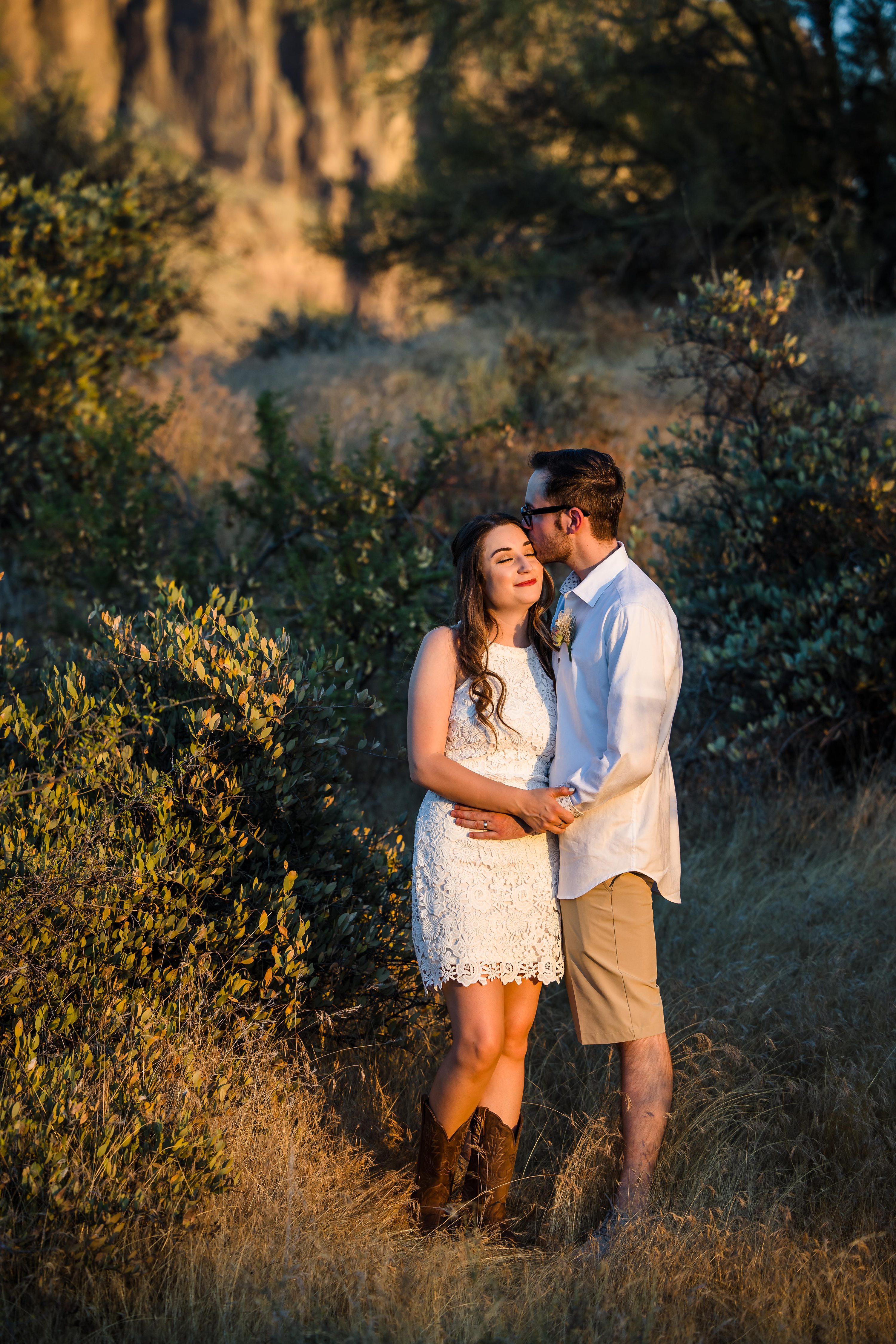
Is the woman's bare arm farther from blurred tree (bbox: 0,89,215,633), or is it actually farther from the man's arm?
blurred tree (bbox: 0,89,215,633)

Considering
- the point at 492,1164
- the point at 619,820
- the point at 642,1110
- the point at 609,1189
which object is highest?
the point at 619,820

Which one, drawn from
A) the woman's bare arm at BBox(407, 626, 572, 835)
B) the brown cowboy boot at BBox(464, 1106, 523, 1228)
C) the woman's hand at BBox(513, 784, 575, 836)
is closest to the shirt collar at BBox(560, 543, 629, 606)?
the woman's bare arm at BBox(407, 626, 572, 835)

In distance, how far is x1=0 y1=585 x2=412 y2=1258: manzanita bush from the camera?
2.52 meters

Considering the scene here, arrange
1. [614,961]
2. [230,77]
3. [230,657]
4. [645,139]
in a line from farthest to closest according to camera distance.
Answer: [230,77], [645,139], [230,657], [614,961]

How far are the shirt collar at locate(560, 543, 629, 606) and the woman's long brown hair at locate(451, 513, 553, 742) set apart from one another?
0.13 metres

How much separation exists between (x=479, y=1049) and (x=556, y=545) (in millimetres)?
1464

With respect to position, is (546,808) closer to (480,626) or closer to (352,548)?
(480,626)

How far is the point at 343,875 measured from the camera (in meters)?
3.55

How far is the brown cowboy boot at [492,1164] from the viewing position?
2947 millimetres

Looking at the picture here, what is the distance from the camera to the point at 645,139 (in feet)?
48.3

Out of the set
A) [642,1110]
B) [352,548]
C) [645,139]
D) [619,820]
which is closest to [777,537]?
[352,548]

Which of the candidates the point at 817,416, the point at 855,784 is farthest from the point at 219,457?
the point at 855,784

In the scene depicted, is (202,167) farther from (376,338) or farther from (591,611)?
(591,611)

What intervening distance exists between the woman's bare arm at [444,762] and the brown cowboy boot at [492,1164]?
2.88ft
